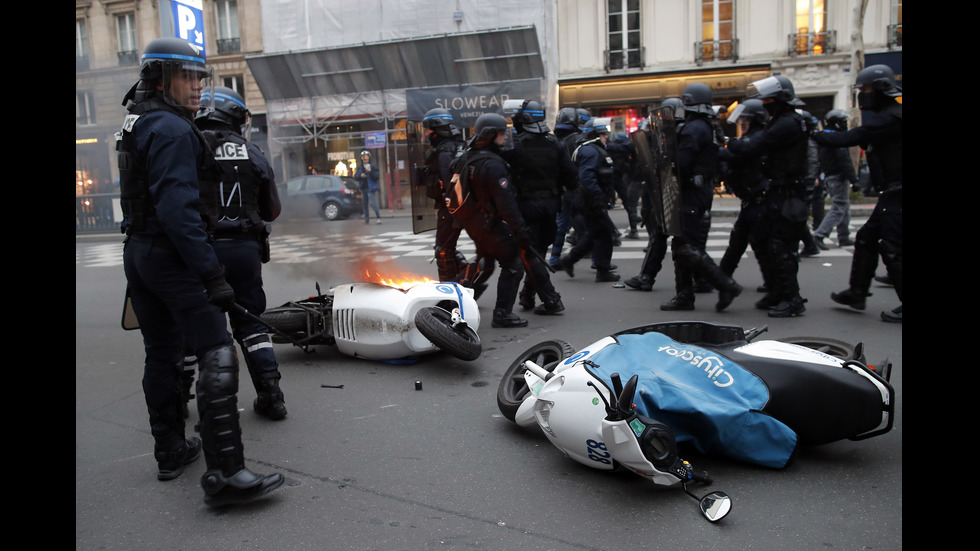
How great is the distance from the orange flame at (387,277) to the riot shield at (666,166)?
2282mm

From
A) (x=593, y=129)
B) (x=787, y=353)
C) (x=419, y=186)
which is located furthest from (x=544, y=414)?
(x=593, y=129)

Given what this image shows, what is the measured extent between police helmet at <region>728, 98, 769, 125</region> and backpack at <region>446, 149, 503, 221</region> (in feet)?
7.63

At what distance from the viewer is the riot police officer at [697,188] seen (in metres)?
6.41

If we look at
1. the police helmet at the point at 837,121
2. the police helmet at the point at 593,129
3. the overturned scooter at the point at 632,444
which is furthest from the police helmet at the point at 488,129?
the police helmet at the point at 837,121

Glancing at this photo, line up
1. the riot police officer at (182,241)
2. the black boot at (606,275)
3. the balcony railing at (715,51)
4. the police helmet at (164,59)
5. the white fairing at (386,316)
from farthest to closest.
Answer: the balcony railing at (715,51)
the black boot at (606,275)
the white fairing at (386,316)
the police helmet at (164,59)
the riot police officer at (182,241)

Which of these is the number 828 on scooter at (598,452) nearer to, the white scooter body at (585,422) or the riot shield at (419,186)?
the white scooter body at (585,422)

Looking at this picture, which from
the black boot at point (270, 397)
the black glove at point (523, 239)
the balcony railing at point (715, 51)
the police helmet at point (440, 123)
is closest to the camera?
the black boot at point (270, 397)

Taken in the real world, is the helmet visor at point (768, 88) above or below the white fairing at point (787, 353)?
above

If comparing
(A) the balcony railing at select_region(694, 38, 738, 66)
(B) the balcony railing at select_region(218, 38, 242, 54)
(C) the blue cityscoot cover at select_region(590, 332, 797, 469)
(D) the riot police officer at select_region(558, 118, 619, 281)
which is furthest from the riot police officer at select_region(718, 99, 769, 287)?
(B) the balcony railing at select_region(218, 38, 242, 54)

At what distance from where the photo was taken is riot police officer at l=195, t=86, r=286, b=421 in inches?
157

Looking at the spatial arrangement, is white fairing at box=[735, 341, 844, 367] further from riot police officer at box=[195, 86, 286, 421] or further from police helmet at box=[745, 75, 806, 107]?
police helmet at box=[745, 75, 806, 107]
